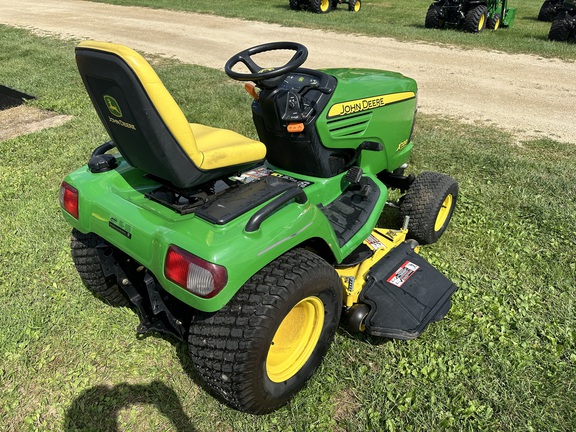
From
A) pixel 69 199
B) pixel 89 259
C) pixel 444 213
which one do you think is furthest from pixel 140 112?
pixel 444 213

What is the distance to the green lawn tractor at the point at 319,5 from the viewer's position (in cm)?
1488

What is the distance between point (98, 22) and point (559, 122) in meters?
13.2

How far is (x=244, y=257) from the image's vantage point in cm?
172

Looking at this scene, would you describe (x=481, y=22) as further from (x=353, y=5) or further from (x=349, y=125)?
(x=349, y=125)

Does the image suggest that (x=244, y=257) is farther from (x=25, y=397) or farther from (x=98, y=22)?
(x=98, y=22)

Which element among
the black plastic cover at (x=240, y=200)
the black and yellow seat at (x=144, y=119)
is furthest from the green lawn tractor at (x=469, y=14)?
the black and yellow seat at (x=144, y=119)

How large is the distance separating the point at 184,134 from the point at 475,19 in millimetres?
11786

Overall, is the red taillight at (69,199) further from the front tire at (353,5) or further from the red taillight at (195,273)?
the front tire at (353,5)

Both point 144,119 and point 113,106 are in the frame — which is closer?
point 144,119

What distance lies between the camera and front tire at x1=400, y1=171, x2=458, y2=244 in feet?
10.1

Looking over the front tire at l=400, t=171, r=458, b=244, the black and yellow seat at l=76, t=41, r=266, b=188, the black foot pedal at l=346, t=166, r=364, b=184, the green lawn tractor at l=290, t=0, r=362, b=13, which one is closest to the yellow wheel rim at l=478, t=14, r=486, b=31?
the green lawn tractor at l=290, t=0, r=362, b=13

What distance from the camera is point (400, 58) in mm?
9336

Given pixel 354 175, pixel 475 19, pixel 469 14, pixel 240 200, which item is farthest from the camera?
pixel 469 14

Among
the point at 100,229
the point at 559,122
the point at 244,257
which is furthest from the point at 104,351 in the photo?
the point at 559,122
